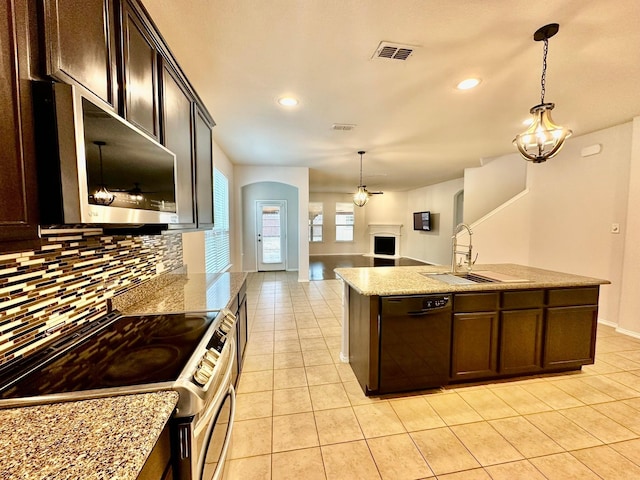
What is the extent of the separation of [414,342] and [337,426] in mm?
803

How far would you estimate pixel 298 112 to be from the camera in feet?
9.97

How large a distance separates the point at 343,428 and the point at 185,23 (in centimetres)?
279

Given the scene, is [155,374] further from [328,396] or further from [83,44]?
[328,396]

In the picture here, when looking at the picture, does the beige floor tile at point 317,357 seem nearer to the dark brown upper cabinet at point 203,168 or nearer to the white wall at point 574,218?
the dark brown upper cabinet at point 203,168

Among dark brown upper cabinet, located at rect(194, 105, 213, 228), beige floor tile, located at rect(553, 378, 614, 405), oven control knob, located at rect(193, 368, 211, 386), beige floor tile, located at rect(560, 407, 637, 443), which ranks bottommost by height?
beige floor tile, located at rect(560, 407, 637, 443)

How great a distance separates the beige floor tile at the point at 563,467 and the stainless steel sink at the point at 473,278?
1.12m

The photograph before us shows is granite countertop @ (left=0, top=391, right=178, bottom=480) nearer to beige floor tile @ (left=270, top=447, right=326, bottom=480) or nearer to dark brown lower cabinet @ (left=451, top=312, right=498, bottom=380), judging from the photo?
beige floor tile @ (left=270, top=447, right=326, bottom=480)

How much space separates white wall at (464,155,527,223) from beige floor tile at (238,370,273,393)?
537cm

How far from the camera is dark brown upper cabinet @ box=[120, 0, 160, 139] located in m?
1.23

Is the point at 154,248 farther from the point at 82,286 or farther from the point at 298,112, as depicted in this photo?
the point at 298,112

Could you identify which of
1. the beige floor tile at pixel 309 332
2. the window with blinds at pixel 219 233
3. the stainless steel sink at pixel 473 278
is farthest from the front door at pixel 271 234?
the stainless steel sink at pixel 473 278

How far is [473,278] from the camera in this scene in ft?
7.98

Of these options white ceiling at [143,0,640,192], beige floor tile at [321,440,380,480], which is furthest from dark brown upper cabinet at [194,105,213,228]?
beige floor tile at [321,440,380,480]

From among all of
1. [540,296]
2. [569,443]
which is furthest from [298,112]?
[569,443]
